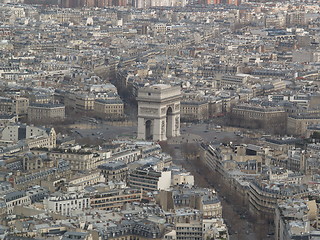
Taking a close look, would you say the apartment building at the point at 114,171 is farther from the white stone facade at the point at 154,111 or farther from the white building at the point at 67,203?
the white stone facade at the point at 154,111

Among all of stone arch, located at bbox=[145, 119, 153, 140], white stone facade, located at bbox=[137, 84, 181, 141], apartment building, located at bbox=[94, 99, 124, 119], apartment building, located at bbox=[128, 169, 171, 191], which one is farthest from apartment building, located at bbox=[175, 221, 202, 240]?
apartment building, located at bbox=[94, 99, 124, 119]

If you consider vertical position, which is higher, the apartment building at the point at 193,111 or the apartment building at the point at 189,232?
the apartment building at the point at 189,232

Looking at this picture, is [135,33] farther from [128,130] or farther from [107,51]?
[128,130]

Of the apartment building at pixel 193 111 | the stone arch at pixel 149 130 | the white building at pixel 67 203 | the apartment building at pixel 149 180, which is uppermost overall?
the white building at pixel 67 203

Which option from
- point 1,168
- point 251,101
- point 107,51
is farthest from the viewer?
point 107,51

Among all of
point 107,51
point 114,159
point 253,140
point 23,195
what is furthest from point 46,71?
point 23,195

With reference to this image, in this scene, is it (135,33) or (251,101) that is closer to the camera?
(251,101)

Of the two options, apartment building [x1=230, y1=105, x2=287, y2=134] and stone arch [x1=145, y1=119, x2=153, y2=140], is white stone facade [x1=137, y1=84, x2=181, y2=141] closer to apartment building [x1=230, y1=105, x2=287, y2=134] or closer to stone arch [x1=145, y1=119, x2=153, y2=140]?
stone arch [x1=145, y1=119, x2=153, y2=140]

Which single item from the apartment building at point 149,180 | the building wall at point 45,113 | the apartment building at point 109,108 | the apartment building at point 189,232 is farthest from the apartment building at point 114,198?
the apartment building at point 109,108

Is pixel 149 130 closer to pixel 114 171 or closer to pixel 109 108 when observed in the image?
pixel 109 108

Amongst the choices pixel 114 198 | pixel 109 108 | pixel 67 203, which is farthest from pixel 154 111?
pixel 67 203

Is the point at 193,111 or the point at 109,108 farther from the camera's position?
the point at 109,108
